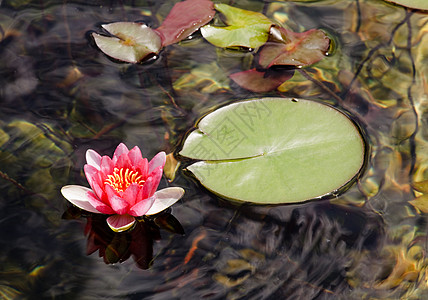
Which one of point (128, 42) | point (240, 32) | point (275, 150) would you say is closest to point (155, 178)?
point (275, 150)

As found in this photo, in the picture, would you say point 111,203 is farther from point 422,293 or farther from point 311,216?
point 422,293

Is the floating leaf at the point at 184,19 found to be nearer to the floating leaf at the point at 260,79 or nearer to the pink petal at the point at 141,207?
the floating leaf at the point at 260,79

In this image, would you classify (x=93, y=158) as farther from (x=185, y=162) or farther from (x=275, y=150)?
(x=275, y=150)

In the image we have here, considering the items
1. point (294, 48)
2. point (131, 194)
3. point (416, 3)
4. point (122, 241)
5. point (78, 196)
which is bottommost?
point (122, 241)

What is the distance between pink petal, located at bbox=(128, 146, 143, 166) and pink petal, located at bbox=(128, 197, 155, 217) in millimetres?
217

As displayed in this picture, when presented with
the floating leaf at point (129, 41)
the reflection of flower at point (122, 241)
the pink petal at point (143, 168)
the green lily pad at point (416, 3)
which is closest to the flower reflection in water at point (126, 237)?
the reflection of flower at point (122, 241)

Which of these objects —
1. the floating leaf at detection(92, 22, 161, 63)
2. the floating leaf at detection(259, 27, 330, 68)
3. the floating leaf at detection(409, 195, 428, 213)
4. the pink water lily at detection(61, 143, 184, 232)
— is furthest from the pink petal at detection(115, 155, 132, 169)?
the floating leaf at detection(409, 195, 428, 213)

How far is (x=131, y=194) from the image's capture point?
2.19 meters

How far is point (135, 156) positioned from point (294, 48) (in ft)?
4.40

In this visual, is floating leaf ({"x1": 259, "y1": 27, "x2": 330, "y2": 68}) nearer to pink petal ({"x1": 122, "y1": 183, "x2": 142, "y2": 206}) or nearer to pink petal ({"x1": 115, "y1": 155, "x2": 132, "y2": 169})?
pink petal ({"x1": 115, "y1": 155, "x2": 132, "y2": 169})

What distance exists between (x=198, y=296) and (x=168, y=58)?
1590 mm

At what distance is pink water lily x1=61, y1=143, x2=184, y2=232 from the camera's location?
2210 millimetres

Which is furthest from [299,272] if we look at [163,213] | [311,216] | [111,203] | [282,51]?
[282,51]

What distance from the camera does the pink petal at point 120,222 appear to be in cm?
224
